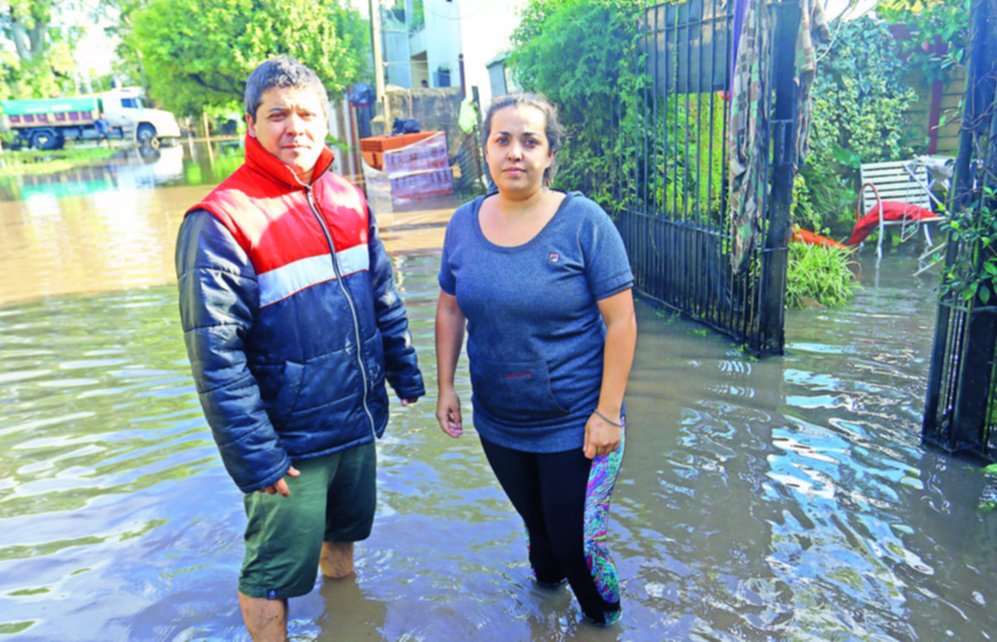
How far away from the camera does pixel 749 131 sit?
513 centimetres

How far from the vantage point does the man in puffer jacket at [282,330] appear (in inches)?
89.8

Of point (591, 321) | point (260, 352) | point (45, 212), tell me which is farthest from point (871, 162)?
point (45, 212)

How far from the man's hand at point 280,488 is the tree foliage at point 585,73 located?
5299mm

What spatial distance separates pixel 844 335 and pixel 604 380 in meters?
4.19

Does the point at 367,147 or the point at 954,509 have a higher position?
the point at 367,147

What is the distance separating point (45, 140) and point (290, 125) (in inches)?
1856

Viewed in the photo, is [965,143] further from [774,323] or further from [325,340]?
[325,340]

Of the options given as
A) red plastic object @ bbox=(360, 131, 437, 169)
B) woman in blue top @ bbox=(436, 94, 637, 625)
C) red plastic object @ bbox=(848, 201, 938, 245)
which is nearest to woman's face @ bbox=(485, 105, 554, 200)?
woman in blue top @ bbox=(436, 94, 637, 625)

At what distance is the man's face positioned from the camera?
7.97 ft

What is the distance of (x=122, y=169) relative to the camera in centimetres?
2700

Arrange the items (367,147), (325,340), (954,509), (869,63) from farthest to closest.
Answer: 1. (367,147)
2. (869,63)
3. (954,509)
4. (325,340)

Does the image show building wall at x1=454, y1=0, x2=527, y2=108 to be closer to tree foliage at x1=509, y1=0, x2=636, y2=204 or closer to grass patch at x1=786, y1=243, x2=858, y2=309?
tree foliage at x1=509, y1=0, x2=636, y2=204

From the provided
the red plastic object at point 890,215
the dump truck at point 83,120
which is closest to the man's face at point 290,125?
the red plastic object at point 890,215

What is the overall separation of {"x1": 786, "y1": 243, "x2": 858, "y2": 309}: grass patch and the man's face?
509cm
